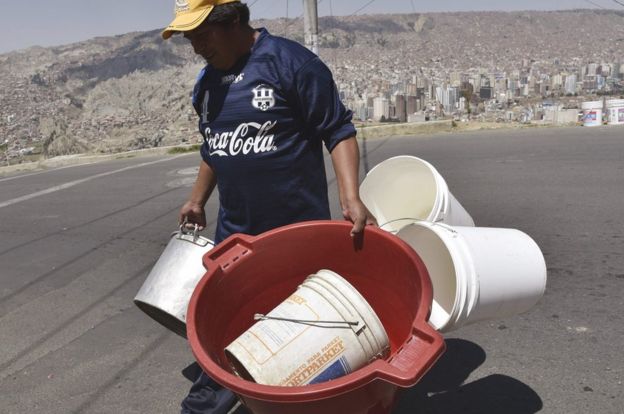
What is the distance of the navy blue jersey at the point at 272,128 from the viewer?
1.95 m

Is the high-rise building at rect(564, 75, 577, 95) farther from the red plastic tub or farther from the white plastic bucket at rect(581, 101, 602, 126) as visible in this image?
the red plastic tub

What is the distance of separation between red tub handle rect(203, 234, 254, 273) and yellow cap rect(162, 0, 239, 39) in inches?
26.3

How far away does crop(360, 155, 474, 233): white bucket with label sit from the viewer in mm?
3277

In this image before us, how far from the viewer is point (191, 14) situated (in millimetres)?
1862

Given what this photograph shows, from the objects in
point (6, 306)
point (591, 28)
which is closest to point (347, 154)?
point (6, 306)

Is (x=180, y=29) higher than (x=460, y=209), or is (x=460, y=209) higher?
(x=180, y=29)

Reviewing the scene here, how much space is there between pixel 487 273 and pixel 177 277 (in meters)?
1.13

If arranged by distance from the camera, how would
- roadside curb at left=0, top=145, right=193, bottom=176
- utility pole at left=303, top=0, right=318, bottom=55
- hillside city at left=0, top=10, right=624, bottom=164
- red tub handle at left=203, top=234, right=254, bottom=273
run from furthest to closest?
hillside city at left=0, top=10, right=624, bottom=164 → roadside curb at left=0, top=145, right=193, bottom=176 → utility pole at left=303, top=0, right=318, bottom=55 → red tub handle at left=203, top=234, right=254, bottom=273

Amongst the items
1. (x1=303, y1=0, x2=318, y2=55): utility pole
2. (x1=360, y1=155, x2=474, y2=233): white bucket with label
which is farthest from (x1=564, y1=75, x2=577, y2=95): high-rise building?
(x1=360, y1=155, x2=474, y2=233): white bucket with label

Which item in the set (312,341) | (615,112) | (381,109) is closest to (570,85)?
(381,109)

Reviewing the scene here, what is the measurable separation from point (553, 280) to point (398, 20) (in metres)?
157

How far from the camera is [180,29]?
6.02 feet

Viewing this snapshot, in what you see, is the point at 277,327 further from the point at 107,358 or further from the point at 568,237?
the point at 568,237

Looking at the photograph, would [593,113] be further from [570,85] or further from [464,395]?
[570,85]
